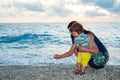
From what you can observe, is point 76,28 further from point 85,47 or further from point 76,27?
point 85,47

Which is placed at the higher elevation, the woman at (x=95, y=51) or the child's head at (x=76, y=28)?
the child's head at (x=76, y=28)

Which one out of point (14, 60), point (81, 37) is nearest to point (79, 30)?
point (81, 37)

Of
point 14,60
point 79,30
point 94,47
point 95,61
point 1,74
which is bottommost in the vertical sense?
point 14,60

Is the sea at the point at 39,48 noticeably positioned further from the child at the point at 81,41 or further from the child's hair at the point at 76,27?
the child's hair at the point at 76,27

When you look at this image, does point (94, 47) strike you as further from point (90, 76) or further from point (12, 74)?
point (12, 74)

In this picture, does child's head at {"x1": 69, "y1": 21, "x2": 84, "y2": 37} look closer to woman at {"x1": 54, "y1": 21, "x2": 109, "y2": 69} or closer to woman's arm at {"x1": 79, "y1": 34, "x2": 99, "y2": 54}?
woman at {"x1": 54, "y1": 21, "x2": 109, "y2": 69}

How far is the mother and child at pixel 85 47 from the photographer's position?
19.3 ft

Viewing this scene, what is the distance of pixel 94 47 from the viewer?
19.6ft

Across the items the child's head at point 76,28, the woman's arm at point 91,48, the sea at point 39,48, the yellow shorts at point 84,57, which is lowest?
the sea at point 39,48

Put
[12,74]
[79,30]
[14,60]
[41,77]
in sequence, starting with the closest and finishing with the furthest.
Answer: [79,30] → [41,77] → [12,74] → [14,60]

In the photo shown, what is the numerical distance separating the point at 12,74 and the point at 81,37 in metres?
2.19

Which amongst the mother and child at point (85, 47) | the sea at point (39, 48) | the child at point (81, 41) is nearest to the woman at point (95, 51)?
the mother and child at point (85, 47)

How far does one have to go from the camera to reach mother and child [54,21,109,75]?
19.3 feet

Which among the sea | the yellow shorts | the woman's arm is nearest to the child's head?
the woman's arm
